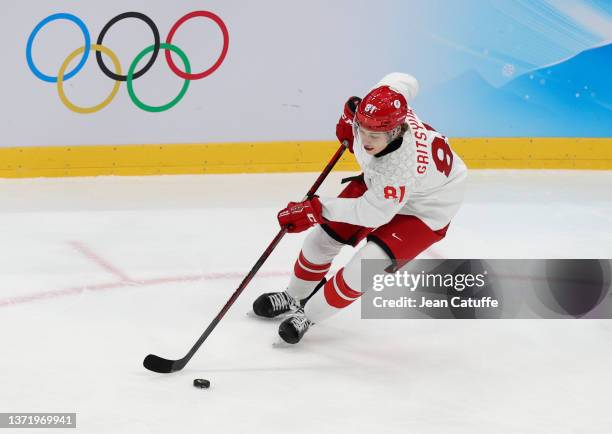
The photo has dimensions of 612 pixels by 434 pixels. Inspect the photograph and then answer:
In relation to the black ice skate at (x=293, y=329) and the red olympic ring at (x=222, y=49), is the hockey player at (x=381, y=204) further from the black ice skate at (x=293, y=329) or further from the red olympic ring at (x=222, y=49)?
the red olympic ring at (x=222, y=49)

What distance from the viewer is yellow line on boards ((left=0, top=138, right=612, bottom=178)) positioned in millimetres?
5184

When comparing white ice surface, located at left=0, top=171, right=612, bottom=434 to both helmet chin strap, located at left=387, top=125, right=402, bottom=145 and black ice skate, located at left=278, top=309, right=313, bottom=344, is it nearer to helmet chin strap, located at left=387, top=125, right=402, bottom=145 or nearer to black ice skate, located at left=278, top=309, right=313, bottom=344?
black ice skate, located at left=278, top=309, right=313, bottom=344

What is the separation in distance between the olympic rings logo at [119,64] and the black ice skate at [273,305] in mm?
2523

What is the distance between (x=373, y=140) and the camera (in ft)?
8.08

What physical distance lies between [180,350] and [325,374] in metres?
0.48

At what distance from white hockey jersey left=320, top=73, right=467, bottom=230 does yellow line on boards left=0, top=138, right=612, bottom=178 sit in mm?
2553

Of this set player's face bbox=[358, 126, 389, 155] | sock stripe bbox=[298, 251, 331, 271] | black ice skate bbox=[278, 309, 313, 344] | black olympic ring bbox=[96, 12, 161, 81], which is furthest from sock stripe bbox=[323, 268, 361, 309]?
black olympic ring bbox=[96, 12, 161, 81]

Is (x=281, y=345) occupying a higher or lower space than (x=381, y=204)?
lower

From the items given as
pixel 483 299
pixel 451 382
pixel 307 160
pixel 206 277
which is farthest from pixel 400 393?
pixel 307 160

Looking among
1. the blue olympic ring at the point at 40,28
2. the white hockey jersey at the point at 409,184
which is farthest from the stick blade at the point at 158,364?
the blue olympic ring at the point at 40,28

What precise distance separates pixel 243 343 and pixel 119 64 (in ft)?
9.34

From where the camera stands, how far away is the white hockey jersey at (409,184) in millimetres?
2471

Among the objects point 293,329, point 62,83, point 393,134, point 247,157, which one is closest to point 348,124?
point 393,134

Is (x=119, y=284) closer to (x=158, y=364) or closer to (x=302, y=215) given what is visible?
(x=158, y=364)
